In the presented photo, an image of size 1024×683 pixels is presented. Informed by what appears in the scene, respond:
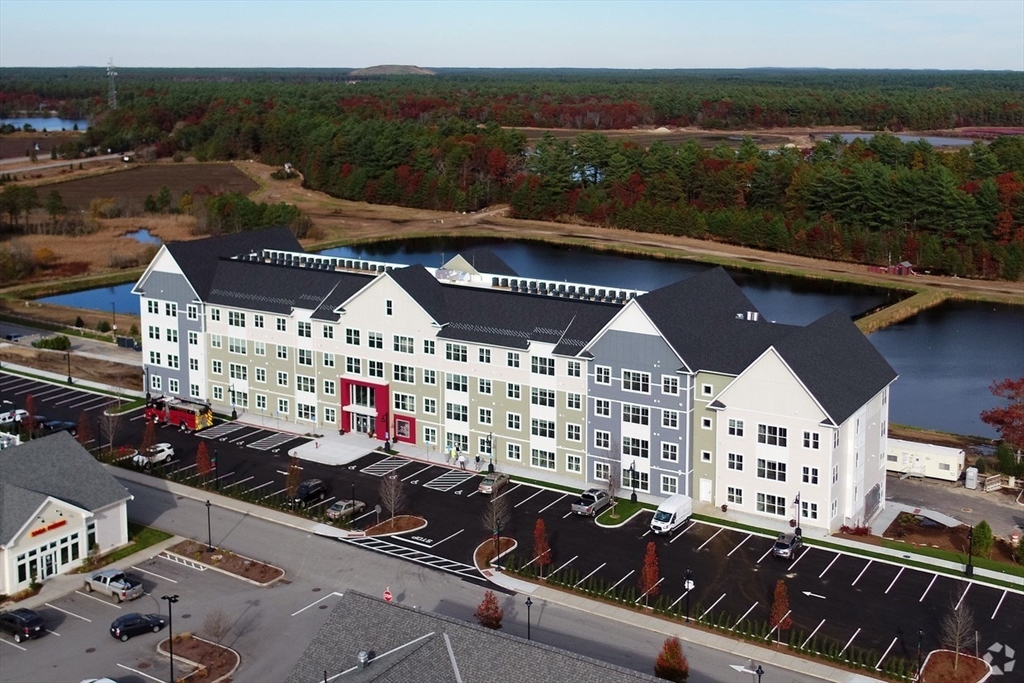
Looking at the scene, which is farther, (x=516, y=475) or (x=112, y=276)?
(x=112, y=276)

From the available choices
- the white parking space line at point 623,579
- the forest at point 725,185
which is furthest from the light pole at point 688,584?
the forest at point 725,185

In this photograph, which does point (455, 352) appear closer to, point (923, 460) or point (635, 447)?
point (635, 447)

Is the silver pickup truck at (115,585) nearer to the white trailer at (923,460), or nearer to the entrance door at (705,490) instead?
the entrance door at (705,490)

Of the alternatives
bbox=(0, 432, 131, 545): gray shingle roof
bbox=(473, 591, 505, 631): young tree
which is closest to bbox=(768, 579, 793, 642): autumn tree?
bbox=(473, 591, 505, 631): young tree

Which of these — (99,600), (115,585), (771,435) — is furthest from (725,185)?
(99,600)

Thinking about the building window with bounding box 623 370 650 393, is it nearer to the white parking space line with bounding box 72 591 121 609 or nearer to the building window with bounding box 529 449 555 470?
the building window with bounding box 529 449 555 470

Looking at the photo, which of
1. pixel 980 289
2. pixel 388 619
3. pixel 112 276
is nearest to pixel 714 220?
pixel 980 289

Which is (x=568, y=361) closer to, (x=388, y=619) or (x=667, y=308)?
(x=667, y=308)
